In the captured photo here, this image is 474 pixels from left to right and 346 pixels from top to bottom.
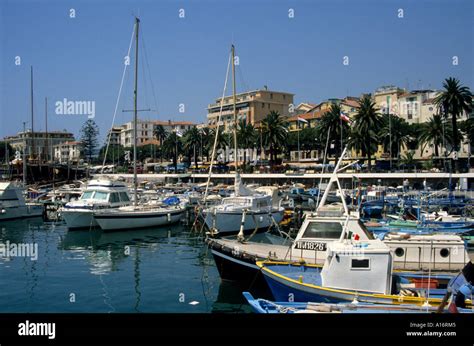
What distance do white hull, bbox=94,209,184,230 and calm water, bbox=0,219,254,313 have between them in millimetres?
1349

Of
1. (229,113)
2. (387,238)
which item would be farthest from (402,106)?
(387,238)

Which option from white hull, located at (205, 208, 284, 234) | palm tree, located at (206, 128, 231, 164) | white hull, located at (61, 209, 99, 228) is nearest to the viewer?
white hull, located at (205, 208, 284, 234)

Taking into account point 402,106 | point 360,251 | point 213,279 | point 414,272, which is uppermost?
point 402,106

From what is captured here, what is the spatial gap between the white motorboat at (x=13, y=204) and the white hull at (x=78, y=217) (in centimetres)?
1210

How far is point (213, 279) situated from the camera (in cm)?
2244

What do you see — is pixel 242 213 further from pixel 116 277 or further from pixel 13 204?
pixel 13 204

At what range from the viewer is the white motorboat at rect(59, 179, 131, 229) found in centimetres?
3888

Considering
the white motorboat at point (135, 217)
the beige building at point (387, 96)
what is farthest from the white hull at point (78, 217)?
the beige building at point (387, 96)

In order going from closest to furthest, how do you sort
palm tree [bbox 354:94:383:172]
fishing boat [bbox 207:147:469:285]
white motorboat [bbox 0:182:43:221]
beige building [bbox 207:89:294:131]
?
fishing boat [bbox 207:147:469:285], white motorboat [bbox 0:182:43:221], palm tree [bbox 354:94:383:172], beige building [bbox 207:89:294:131]

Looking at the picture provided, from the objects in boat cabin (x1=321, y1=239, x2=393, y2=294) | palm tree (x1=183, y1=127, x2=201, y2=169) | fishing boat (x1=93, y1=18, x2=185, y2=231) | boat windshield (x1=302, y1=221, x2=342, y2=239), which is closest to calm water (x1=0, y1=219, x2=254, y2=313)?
fishing boat (x1=93, y1=18, x2=185, y2=231)

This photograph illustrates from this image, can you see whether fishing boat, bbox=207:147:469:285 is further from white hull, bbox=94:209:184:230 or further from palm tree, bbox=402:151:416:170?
palm tree, bbox=402:151:416:170
